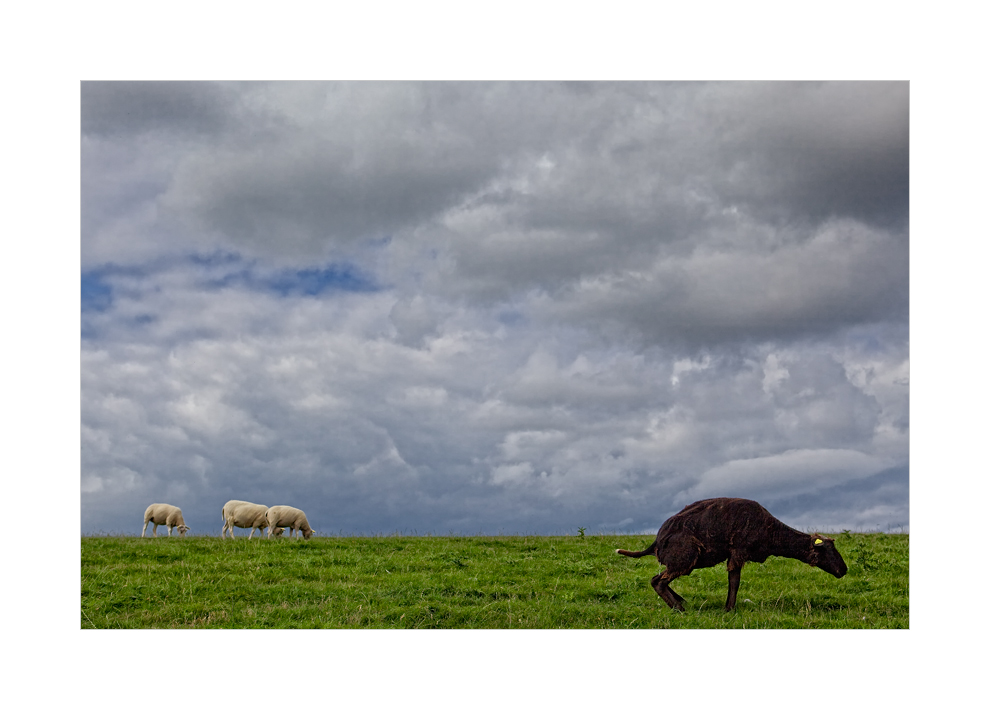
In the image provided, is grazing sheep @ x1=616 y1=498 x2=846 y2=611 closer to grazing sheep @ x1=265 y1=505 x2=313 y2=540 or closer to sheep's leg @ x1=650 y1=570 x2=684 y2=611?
sheep's leg @ x1=650 y1=570 x2=684 y2=611

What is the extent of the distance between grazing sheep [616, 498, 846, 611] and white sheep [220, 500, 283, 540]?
20.4 metres

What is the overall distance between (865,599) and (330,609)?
1264 centimetres

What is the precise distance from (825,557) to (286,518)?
22.4 m

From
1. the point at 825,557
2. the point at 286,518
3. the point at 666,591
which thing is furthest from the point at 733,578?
the point at 286,518

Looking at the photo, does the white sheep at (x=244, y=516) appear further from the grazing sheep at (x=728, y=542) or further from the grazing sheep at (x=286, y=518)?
the grazing sheep at (x=728, y=542)

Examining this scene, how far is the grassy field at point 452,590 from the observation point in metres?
15.2

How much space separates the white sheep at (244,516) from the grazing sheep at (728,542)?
20379mm

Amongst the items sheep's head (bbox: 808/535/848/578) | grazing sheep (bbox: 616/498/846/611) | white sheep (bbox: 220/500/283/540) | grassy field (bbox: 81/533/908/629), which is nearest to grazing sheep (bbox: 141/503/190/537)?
white sheep (bbox: 220/500/283/540)

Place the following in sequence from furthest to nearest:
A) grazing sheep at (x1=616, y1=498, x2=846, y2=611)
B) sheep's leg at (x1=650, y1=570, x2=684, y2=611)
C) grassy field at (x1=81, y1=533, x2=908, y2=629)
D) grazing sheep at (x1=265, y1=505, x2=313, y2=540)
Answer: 1. grazing sheep at (x1=265, y1=505, x2=313, y2=540)
2. grassy field at (x1=81, y1=533, x2=908, y2=629)
3. sheep's leg at (x1=650, y1=570, x2=684, y2=611)
4. grazing sheep at (x1=616, y1=498, x2=846, y2=611)

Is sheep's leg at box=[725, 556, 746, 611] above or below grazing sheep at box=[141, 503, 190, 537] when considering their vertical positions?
above

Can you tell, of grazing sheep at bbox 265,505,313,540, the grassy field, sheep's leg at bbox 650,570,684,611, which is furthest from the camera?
grazing sheep at bbox 265,505,313,540

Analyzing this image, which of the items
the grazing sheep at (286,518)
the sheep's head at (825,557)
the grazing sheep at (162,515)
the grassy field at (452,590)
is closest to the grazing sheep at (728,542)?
the sheep's head at (825,557)

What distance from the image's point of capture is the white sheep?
100 feet

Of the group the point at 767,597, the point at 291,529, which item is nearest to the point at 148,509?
the point at 291,529
